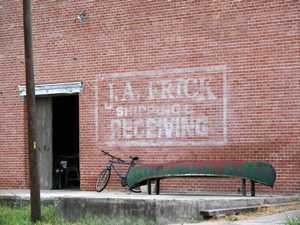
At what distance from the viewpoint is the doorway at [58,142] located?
2108 centimetres

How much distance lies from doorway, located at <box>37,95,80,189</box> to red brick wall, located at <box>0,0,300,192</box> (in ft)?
2.25

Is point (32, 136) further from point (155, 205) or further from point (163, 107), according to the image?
point (163, 107)

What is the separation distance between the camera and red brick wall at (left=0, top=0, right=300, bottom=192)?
1645cm

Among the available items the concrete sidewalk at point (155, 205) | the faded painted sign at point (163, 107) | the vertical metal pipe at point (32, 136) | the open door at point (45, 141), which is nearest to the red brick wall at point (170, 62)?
A: the faded painted sign at point (163, 107)

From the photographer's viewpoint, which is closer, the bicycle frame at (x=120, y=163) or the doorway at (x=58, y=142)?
the bicycle frame at (x=120, y=163)

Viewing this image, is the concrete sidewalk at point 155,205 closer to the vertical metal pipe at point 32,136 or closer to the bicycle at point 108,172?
the vertical metal pipe at point 32,136

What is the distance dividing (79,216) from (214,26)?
6004mm

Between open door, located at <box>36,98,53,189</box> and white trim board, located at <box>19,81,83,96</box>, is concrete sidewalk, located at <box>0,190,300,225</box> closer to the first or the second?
white trim board, located at <box>19,81,83,96</box>

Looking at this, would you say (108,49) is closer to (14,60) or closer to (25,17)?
(14,60)

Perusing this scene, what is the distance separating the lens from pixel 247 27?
55.6 feet

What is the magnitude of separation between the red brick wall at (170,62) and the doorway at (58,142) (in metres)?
0.69

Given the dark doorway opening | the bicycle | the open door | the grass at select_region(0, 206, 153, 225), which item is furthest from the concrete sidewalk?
the dark doorway opening

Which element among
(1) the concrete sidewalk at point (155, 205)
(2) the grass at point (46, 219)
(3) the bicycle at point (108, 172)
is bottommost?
(2) the grass at point (46, 219)

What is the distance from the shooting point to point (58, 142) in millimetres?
21578
